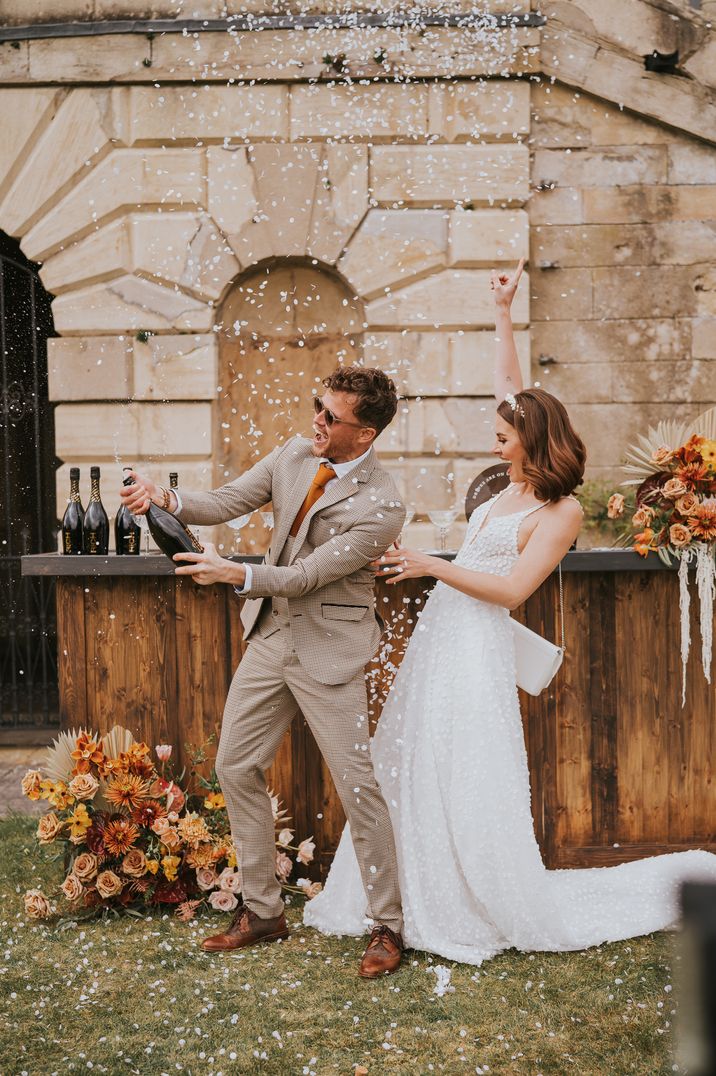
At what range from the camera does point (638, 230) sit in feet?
24.6

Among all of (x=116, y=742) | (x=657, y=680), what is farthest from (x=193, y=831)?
(x=657, y=680)

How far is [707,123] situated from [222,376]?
387cm

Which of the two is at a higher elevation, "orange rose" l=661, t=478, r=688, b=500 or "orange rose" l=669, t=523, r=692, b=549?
"orange rose" l=661, t=478, r=688, b=500

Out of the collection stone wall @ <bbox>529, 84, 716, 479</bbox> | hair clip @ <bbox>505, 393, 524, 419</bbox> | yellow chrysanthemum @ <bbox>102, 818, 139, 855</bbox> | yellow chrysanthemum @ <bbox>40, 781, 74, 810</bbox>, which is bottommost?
yellow chrysanthemum @ <bbox>102, 818, 139, 855</bbox>

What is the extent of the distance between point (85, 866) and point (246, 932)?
78 cm

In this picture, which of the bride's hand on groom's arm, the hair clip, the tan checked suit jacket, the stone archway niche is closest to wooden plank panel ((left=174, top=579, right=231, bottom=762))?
the tan checked suit jacket

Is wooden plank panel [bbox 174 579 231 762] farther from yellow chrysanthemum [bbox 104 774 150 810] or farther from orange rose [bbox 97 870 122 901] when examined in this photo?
orange rose [bbox 97 870 122 901]

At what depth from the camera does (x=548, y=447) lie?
3.93m

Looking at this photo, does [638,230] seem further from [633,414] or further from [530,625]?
[530,625]

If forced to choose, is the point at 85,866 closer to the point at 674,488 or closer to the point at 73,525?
the point at 73,525

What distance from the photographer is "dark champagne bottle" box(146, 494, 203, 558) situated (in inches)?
147

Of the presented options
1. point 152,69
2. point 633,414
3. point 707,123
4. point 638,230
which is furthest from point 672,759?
point 152,69

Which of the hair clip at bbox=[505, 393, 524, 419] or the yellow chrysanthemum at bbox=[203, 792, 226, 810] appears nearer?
the hair clip at bbox=[505, 393, 524, 419]

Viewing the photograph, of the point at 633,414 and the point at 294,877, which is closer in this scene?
the point at 294,877
